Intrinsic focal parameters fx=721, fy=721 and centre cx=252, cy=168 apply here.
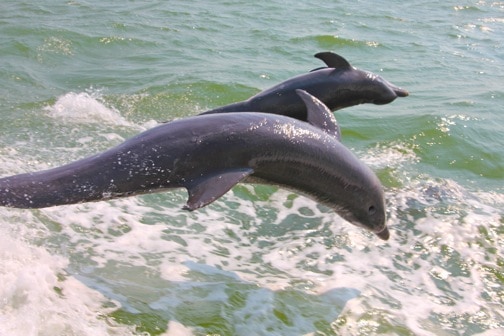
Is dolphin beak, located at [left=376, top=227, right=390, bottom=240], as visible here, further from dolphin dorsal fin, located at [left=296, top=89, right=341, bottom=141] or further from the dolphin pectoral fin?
the dolphin pectoral fin

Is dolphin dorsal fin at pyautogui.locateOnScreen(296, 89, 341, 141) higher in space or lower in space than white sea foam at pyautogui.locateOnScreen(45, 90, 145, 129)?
higher

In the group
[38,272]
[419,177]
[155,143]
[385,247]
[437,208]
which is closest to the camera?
[155,143]

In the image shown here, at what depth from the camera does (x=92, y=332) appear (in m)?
5.40

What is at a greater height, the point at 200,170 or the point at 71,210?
the point at 200,170

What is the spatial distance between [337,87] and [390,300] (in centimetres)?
215

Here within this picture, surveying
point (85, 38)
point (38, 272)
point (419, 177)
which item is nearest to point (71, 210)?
point (38, 272)

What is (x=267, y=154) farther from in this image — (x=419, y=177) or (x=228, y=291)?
(x=419, y=177)

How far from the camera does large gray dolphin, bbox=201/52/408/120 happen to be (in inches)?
261

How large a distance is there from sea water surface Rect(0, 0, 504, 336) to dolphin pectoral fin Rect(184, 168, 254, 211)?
1456mm

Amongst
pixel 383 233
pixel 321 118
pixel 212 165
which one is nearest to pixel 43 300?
pixel 212 165

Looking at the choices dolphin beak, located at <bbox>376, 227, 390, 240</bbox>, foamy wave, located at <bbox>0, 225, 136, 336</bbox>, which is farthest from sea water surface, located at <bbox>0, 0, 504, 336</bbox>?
dolphin beak, located at <bbox>376, 227, 390, 240</bbox>

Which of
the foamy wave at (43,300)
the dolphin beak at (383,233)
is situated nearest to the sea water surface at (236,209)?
the foamy wave at (43,300)

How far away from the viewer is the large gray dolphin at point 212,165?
4656 mm

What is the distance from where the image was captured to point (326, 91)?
22.5ft
